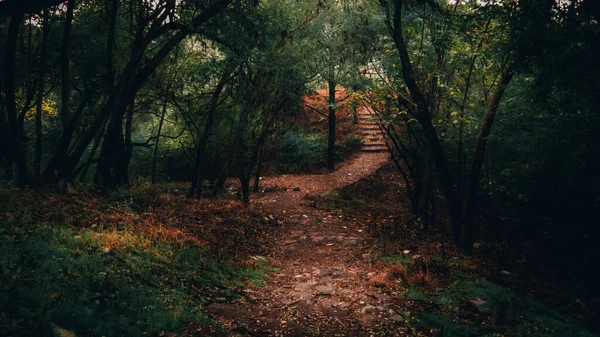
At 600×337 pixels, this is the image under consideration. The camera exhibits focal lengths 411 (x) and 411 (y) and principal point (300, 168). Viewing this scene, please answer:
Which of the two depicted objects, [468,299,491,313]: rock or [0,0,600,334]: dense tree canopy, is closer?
[468,299,491,313]: rock

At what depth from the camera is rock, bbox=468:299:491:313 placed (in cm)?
671

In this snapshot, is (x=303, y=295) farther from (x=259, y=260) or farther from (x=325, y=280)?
(x=259, y=260)

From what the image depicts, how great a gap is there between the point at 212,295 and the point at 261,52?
23.8 ft

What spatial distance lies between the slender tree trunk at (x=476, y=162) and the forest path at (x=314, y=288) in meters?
2.39

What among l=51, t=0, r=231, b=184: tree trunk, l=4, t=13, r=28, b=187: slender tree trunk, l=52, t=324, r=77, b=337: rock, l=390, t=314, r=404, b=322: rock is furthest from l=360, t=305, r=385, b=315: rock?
l=4, t=13, r=28, b=187: slender tree trunk

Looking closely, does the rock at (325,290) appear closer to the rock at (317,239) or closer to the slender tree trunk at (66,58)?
the rock at (317,239)

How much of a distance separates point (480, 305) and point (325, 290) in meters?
2.58

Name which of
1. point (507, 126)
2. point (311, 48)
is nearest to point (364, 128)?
point (311, 48)

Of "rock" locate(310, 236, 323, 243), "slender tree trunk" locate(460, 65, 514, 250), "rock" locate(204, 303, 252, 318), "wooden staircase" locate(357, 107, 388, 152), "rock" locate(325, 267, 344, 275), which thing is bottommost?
"rock" locate(325, 267, 344, 275)

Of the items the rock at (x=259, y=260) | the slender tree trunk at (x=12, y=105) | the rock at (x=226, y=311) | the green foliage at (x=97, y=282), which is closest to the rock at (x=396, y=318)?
the rock at (x=226, y=311)

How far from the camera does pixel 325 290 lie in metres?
7.25

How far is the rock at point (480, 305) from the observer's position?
671 centimetres

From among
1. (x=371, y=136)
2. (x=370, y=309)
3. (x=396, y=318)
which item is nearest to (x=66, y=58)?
(x=370, y=309)

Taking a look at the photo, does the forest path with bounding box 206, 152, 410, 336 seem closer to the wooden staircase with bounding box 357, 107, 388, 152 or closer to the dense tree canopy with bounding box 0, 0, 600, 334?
the dense tree canopy with bounding box 0, 0, 600, 334
